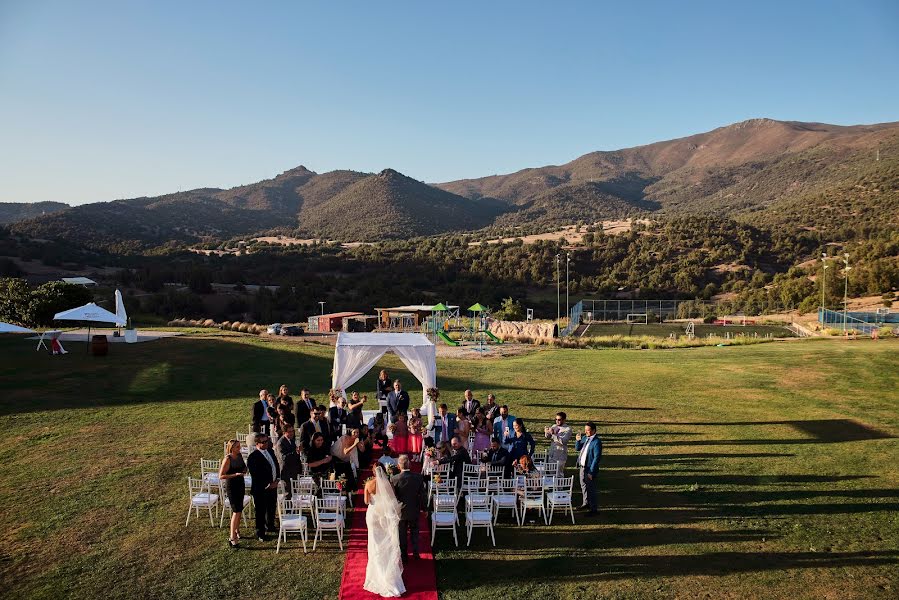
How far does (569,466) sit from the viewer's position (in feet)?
43.1

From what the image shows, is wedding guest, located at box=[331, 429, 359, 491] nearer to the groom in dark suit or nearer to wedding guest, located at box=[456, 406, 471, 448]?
wedding guest, located at box=[456, 406, 471, 448]

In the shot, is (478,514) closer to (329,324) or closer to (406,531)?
(406,531)

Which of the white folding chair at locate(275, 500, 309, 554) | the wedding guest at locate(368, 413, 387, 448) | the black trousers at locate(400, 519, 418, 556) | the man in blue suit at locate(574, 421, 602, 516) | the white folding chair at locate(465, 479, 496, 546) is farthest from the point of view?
the wedding guest at locate(368, 413, 387, 448)

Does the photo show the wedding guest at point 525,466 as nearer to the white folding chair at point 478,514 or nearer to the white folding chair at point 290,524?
the white folding chair at point 478,514

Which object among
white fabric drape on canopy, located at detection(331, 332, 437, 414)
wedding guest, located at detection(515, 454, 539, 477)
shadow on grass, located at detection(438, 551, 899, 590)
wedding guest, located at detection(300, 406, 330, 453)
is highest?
white fabric drape on canopy, located at detection(331, 332, 437, 414)

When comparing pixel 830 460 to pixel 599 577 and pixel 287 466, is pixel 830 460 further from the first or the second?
pixel 287 466

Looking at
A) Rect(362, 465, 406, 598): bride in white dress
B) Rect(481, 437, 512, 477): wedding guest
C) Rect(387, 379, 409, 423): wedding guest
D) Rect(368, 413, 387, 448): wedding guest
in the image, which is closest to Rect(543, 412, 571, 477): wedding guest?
Rect(481, 437, 512, 477): wedding guest

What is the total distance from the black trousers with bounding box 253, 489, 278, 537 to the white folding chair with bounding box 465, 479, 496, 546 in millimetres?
2842

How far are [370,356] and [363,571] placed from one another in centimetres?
832

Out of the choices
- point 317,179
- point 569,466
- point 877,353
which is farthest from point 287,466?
point 317,179

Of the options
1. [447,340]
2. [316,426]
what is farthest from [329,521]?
[447,340]

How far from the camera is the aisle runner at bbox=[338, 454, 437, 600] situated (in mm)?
7707

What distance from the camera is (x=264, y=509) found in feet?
30.4

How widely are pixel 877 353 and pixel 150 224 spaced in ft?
384
